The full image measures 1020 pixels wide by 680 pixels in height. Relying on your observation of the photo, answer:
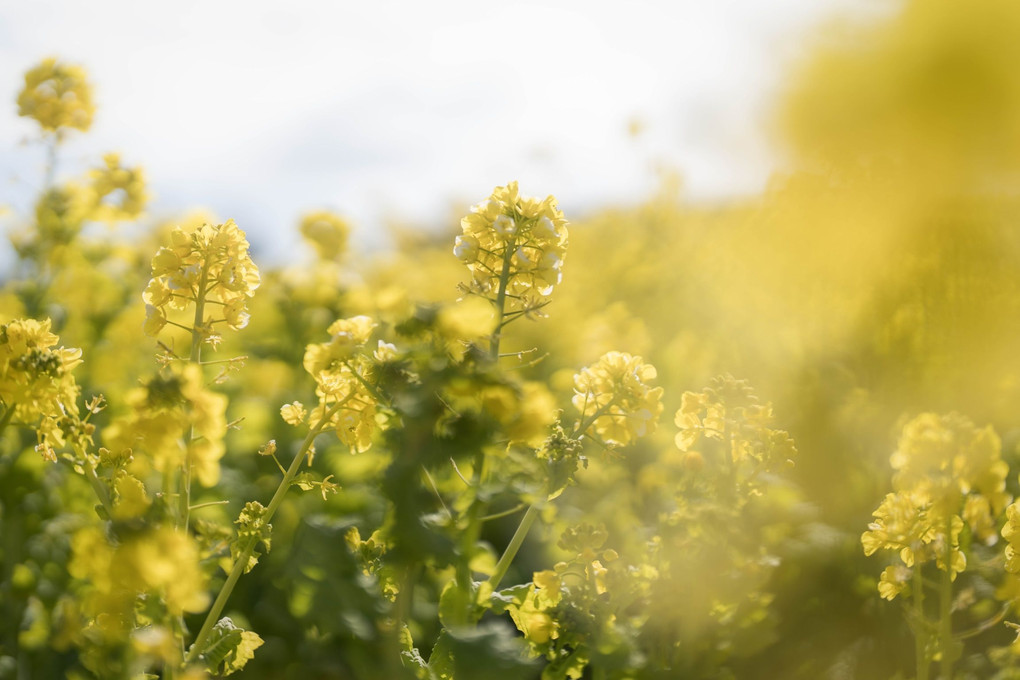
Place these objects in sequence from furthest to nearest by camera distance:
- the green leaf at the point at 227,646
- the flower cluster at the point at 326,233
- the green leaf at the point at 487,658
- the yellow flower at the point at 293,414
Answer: the flower cluster at the point at 326,233, the yellow flower at the point at 293,414, the green leaf at the point at 227,646, the green leaf at the point at 487,658

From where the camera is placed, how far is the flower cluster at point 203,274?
4.19 feet

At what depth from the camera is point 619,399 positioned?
134cm

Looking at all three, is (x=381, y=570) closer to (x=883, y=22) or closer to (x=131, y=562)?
(x=131, y=562)

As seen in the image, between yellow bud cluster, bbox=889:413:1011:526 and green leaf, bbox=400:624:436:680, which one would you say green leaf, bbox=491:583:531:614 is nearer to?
green leaf, bbox=400:624:436:680

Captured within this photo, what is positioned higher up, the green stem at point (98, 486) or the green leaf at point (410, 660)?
the green stem at point (98, 486)

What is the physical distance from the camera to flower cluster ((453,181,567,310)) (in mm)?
1325

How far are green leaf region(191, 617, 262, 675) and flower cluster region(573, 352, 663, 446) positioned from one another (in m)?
0.65

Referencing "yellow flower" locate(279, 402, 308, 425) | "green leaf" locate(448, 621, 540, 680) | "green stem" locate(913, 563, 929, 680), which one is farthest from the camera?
"green stem" locate(913, 563, 929, 680)

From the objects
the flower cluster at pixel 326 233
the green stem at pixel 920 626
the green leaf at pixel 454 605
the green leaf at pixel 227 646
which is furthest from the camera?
the flower cluster at pixel 326 233

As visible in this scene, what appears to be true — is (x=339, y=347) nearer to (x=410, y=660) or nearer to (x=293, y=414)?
(x=293, y=414)

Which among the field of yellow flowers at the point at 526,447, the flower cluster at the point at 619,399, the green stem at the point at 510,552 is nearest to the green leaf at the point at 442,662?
the field of yellow flowers at the point at 526,447

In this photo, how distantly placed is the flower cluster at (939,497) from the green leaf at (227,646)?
111 centimetres

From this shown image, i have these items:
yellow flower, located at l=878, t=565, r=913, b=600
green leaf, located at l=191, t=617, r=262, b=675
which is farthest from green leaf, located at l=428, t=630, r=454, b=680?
yellow flower, located at l=878, t=565, r=913, b=600

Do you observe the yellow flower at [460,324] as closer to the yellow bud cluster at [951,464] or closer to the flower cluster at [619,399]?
the flower cluster at [619,399]
